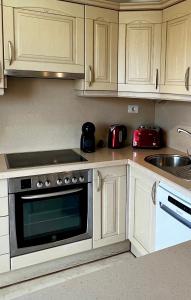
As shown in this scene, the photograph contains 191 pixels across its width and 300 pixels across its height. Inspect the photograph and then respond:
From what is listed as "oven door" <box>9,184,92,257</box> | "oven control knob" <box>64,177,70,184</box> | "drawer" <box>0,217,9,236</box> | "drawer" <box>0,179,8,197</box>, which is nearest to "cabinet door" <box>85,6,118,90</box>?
"oven control knob" <box>64,177,70,184</box>

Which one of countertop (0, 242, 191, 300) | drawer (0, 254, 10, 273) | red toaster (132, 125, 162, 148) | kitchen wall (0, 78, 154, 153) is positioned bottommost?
drawer (0, 254, 10, 273)

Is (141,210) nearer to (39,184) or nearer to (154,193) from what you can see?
(154,193)

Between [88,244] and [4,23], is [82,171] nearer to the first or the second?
[88,244]

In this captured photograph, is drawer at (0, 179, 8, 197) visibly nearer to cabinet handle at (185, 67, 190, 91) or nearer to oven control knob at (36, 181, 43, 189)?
oven control knob at (36, 181, 43, 189)

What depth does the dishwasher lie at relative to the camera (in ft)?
5.47

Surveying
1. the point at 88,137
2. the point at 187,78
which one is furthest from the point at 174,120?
the point at 88,137

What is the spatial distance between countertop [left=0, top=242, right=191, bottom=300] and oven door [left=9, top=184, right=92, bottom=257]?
1.26 m

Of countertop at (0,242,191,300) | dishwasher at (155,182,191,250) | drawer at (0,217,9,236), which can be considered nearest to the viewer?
countertop at (0,242,191,300)

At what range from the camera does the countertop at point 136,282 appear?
28.9 inches

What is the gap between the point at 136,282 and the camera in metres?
0.79

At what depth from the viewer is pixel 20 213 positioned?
202 cm

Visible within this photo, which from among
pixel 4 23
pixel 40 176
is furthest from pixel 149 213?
pixel 4 23

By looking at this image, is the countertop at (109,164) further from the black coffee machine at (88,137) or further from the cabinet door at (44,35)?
the cabinet door at (44,35)

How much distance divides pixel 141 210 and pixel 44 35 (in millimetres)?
1554
